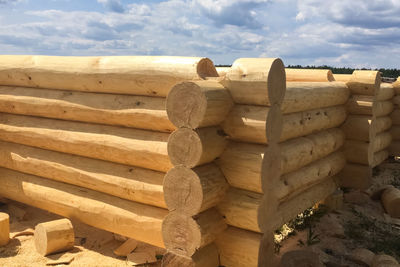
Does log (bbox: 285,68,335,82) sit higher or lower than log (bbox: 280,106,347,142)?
higher

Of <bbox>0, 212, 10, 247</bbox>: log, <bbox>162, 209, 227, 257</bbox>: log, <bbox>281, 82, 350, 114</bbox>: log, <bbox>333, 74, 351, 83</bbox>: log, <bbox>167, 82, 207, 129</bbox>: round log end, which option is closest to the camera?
<bbox>167, 82, 207, 129</bbox>: round log end

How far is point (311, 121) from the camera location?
5754 millimetres

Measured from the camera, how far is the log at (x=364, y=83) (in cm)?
722

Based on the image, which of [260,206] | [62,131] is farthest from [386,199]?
[62,131]

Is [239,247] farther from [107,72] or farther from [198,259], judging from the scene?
[107,72]

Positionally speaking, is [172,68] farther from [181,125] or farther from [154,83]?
[181,125]

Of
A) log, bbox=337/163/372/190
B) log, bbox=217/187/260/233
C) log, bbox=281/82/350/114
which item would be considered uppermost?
log, bbox=281/82/350/114

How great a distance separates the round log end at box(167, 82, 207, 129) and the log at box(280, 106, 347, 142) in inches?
60.0

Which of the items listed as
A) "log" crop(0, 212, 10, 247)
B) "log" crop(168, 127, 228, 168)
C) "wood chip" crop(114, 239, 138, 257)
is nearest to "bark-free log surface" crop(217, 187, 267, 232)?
"log" crop(168, 127, 228, 168)

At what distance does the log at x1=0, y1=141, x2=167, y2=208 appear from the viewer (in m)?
4.82

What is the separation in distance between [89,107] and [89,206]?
1479 mm

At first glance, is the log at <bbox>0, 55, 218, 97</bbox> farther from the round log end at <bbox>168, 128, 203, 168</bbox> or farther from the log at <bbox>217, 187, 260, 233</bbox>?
the log at <bbox>217, 187, 260, 233</bbox>

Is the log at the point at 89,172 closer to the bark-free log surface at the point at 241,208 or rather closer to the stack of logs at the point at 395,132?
the bark-free log surface at the point at 241,208

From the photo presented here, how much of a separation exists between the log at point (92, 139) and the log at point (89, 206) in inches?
23.6
